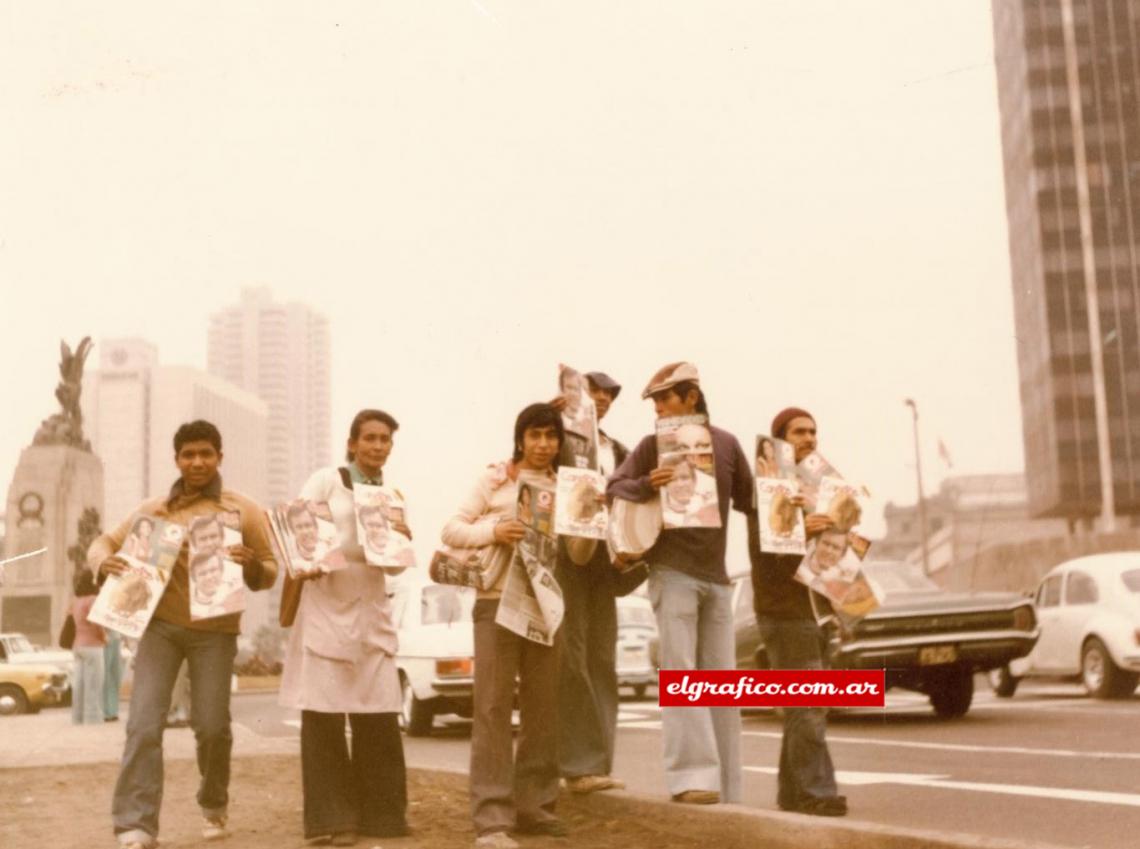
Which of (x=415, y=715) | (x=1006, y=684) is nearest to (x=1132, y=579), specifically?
(x=1006, y=684)

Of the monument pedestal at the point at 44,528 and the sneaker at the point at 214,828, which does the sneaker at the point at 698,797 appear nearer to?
the sneaker at the point at 214,828

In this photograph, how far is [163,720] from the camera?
20.9 ft

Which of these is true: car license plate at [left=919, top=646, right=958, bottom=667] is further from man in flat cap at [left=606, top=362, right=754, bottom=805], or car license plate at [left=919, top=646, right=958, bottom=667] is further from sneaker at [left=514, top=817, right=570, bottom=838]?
sneaker at [left=514, top=817, right=570, bottom=838]

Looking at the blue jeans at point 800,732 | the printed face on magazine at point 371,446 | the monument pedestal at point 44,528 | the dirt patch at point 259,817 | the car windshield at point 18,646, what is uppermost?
the monument pedestal at point 44,528

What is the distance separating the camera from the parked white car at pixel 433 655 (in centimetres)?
1384

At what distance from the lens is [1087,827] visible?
21.5 feet

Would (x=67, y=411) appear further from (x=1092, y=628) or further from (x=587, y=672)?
(x=587, y=672)

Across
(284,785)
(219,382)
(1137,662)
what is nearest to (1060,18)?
(219,382)

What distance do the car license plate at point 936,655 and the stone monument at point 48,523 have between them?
3287 centimetres

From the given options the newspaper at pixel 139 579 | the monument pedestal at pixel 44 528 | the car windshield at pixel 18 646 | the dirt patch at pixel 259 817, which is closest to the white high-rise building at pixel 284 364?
the car windshield at pixel 18 646

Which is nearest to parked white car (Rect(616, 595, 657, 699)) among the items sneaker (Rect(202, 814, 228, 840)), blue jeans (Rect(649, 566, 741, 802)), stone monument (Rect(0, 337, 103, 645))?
blue jeans (Rect(649, 566, 741, 802))

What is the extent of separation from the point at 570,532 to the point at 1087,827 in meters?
2.51

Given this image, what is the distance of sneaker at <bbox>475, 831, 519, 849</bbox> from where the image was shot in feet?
19.2

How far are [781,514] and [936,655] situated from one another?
723cm
